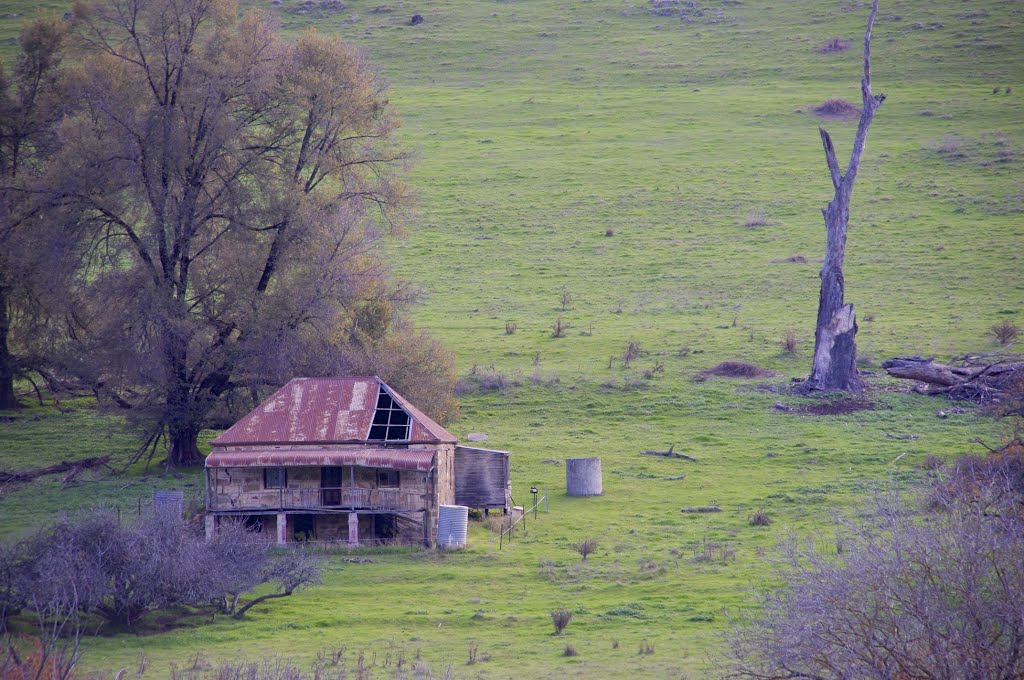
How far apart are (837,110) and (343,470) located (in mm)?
51408

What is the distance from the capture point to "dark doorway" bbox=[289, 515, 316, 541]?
31484 millimetres

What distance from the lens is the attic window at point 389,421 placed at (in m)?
31.1

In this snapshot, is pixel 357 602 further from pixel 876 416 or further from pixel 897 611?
pixel 876 416

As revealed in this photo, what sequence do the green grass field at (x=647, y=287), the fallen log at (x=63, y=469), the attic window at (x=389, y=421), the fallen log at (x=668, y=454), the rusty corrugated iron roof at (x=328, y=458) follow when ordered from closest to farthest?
the green grass field at (x=647, y=287), the rusty corrugated iron roof at (x=328, y=458), the attic window at (x=389, y=421), the fallen log at (x=63, y=469), the fallen log at (x=668, y=454)

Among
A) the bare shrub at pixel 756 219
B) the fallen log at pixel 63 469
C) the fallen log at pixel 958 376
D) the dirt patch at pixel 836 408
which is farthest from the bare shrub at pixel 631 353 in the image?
the fallen log at pixel 63 469

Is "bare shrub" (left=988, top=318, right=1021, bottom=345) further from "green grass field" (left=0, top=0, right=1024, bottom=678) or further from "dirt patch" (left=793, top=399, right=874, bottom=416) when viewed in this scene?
"dirt patch" (left=793, top=399, right=874, bottom=416)

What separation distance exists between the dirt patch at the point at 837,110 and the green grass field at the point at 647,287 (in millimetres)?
1122

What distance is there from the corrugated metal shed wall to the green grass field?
116cm

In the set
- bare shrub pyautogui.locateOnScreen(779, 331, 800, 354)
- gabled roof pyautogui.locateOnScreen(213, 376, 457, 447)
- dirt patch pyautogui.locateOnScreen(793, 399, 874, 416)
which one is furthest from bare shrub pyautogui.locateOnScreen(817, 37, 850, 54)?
gabled roof pyautogui.locateOnScreen(213, 376, 457, 447)

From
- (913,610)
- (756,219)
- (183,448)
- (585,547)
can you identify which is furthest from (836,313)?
(913,610)

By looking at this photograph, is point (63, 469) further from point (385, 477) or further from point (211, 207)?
point (385, 477)

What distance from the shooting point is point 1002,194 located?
206 ft

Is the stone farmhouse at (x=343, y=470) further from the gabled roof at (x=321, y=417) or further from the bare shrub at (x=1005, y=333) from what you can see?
the bare shrub at (x=1005, y=333)

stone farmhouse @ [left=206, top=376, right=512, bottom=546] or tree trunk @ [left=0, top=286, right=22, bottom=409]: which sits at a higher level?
tree trunk @ [left=0, top=286, right=22, bottom=409]
